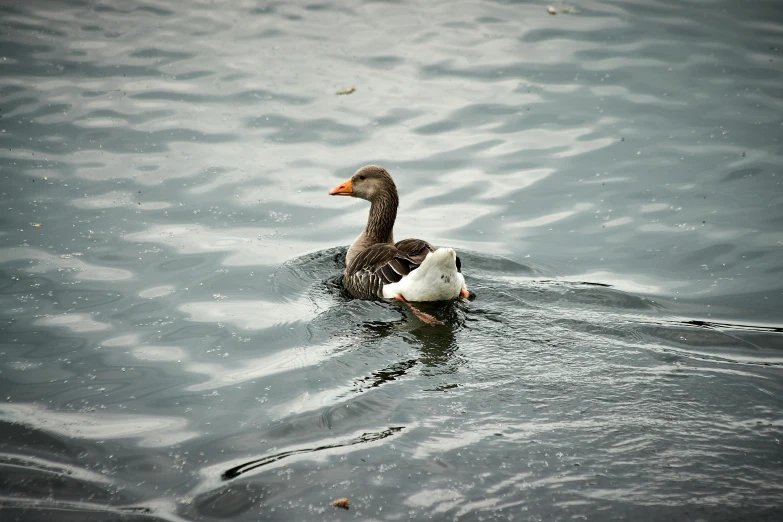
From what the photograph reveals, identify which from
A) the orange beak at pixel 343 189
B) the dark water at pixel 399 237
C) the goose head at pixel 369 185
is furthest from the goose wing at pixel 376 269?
the orange beak at pixel 343 189

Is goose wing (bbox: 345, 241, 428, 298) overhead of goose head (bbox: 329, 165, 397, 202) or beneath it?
beneath

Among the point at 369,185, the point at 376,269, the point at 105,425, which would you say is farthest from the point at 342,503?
the point at 369,185

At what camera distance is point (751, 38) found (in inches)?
551

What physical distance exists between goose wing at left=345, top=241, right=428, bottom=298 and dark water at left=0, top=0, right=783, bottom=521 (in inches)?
11.0

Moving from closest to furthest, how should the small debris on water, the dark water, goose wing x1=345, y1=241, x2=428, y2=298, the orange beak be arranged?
the small debris on water → the dark water → goose wing x1=345, y1=241, x2=428, y2=298 → the orange beak

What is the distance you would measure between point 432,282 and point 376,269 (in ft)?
2.49

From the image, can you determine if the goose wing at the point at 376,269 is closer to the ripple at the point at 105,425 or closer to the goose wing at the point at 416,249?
the goose wing at the point at 416,249

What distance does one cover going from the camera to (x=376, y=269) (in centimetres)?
819

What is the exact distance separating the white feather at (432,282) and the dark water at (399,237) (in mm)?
219

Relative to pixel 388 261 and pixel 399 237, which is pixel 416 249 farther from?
pixel 399 237

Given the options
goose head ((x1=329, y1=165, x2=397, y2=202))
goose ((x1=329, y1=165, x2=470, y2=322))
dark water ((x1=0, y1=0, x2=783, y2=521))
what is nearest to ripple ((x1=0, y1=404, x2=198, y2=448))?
dark water ((x1=0, y1=0, x2=783, y2=521))

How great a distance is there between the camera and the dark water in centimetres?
511

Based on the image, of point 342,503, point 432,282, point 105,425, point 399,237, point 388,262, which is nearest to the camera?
point 342,503

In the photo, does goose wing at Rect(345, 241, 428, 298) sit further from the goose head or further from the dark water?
the goose head
